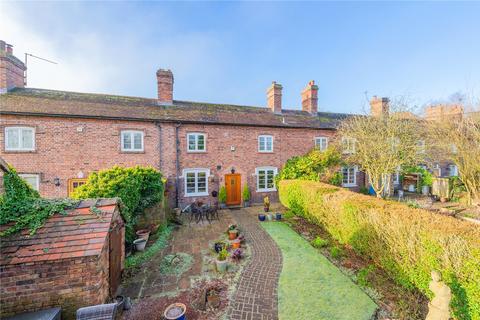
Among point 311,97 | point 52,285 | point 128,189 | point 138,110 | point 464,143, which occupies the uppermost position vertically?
point 311,97

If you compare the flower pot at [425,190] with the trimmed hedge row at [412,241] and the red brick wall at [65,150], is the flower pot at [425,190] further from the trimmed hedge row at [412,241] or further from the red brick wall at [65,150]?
the red brick wall at [65,150]

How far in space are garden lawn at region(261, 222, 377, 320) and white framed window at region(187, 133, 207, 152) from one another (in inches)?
361

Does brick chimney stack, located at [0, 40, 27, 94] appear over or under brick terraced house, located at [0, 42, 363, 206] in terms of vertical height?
over

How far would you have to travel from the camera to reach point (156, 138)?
13086mm

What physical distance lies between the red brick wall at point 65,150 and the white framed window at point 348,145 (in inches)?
592

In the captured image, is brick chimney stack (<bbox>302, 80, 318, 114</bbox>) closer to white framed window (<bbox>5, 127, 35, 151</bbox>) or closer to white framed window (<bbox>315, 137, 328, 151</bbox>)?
white framed window (<bbox>315, 137, 328, 151</bbox>)

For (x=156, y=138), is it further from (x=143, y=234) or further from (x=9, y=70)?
(x=9, y=70)

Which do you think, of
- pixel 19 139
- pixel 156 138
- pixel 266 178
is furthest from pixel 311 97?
pixel 19 139

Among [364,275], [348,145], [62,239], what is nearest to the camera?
[62,239]

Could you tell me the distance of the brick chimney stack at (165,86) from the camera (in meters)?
14.5

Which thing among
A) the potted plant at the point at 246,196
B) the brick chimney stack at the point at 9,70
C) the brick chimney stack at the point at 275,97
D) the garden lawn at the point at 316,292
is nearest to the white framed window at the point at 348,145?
the brick chimney stack at the point at 275,97

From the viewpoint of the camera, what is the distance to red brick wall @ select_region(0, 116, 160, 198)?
36.6 ft

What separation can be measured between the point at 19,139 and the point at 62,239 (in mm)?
11811

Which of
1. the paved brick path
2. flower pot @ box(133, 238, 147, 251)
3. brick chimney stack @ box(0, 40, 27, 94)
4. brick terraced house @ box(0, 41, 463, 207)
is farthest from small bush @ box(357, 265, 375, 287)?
brick chimney stack @ box(0, 40, 27, 94)
